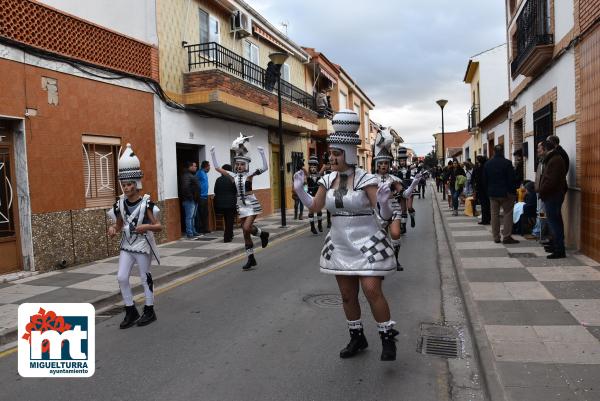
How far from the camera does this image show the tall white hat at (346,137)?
4.13 metres

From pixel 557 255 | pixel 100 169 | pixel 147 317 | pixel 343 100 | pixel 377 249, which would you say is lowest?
pixel 147 317

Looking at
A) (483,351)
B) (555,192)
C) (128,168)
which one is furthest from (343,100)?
(483,351)

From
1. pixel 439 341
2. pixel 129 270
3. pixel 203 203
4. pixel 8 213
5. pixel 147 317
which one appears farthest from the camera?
pixel 203 203

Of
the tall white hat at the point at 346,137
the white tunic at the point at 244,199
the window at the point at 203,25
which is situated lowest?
the white tunic at the point at 244,199

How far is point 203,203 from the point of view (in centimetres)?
1328

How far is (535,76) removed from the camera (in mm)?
11664

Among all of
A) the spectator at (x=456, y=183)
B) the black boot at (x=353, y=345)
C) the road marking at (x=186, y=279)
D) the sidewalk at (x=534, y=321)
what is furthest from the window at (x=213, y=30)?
the black boot at (x=353, y=345)

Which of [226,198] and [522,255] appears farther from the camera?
[226,198]

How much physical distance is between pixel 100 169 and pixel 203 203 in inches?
141

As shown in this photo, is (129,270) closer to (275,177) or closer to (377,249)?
(377,249)

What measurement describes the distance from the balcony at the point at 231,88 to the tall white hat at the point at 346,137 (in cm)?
900

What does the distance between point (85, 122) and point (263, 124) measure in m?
9.33

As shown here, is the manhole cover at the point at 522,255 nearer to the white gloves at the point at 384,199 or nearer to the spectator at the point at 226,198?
the white gloves at the point at 384,199

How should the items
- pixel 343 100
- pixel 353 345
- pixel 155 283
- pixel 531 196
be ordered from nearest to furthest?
pixel 353 345, pixel 155 283, pixel 531 196, pixel 343 100
